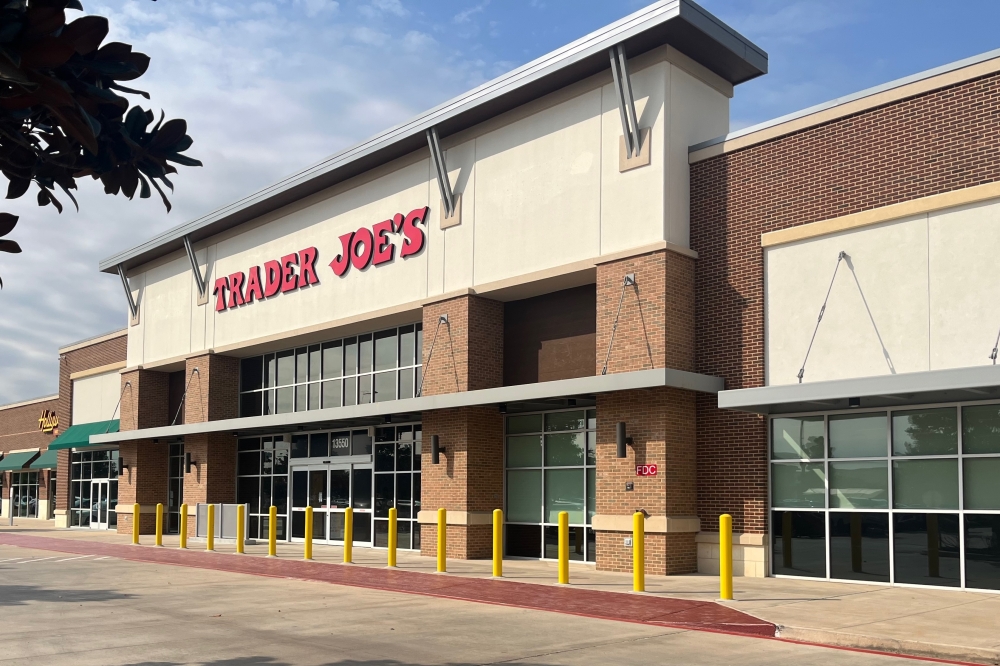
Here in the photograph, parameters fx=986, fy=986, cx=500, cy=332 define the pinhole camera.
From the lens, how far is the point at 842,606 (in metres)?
13.8

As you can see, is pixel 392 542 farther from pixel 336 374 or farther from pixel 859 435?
pixel 859 435

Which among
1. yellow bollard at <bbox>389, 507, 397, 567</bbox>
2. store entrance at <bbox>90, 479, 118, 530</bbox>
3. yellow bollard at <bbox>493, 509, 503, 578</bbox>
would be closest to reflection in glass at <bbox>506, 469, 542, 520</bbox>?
yellow bollard at <bbox>389, 507, 397, 567</bbox>

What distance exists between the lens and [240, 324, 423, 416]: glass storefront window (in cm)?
2644

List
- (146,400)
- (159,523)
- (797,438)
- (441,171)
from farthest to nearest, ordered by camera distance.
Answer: (146,400) → (159,523) → (441,171) → (797,438)

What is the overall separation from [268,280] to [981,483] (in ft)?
68.7

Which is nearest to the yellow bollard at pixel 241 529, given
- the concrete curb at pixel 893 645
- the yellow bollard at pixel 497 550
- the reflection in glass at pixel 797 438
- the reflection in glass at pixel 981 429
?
the yellow bollard at pixel 497 550

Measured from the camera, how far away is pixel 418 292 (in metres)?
24.6

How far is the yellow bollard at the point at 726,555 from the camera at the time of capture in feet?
47.3

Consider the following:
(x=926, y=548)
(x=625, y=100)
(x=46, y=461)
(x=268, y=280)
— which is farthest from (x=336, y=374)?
(x=46, y=461)

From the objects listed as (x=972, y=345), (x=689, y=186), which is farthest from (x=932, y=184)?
(x=689, y=186)

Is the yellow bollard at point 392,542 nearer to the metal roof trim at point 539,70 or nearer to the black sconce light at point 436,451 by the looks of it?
the black sconce light at point 436,451

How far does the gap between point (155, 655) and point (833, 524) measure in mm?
11910

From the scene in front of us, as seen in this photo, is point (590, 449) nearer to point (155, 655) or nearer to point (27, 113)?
point (155, 655)

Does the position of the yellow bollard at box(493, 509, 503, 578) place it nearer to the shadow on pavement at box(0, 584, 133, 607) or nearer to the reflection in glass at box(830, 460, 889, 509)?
the reflection in glass at box(830, 460, 889, 509)
